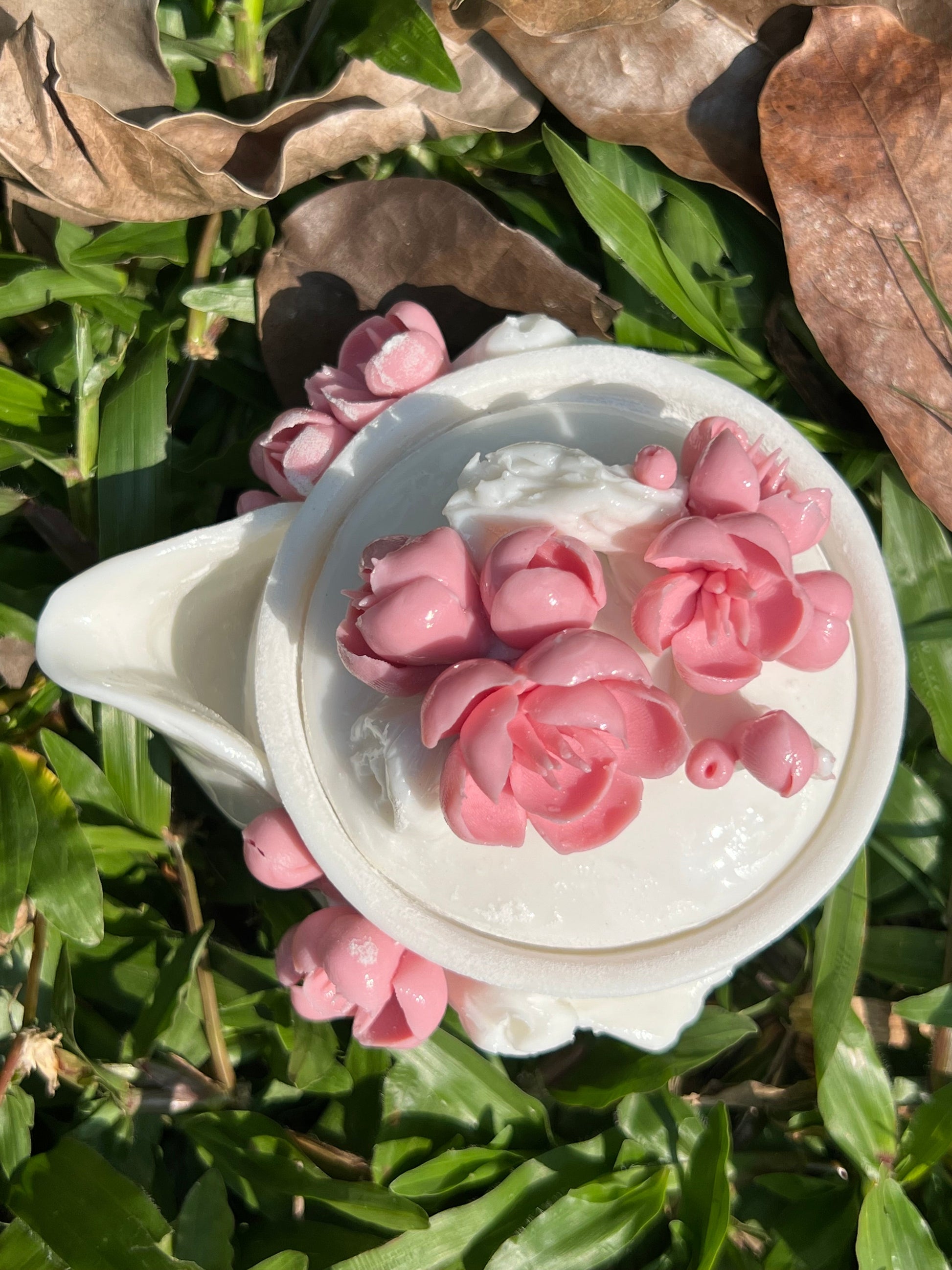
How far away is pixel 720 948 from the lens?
83cm

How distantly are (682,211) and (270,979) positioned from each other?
1.09 meters

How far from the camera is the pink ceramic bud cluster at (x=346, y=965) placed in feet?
2.88

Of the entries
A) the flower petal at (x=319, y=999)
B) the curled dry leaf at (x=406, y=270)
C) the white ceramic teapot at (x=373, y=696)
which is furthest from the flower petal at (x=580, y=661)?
the curled dry leaf at (x=406, y=270)

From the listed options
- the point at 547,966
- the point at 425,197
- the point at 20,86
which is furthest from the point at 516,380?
the point at 20,86

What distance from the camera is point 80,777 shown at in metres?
1.26

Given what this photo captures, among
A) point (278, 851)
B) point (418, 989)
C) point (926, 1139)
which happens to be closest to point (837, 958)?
point (926, 1139)

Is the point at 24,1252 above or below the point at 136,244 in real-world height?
below

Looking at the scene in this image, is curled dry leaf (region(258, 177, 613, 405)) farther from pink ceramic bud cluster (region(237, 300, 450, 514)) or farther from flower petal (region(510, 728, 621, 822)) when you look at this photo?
flower petal (region(510, 728, 621, 822))

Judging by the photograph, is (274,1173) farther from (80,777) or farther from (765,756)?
(765,756)

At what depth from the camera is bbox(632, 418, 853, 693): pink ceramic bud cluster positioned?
2.15 ft

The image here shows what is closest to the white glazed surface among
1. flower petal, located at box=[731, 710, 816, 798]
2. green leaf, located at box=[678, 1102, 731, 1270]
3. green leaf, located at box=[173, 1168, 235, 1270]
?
flower petal, located at box=[731, 710, 816, 798]

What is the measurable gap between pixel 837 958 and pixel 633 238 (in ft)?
2.88

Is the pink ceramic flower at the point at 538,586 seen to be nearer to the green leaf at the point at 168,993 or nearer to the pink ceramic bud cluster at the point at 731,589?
the pink ceramic bud cluster at the point at 731,589

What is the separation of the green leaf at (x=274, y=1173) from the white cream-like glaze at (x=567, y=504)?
78 cm
